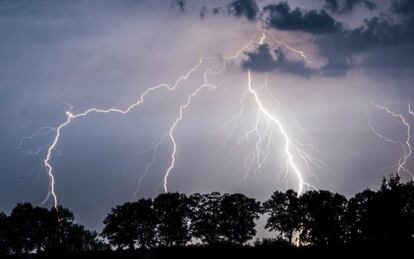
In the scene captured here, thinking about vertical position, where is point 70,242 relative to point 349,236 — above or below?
above

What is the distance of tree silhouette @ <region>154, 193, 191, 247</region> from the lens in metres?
83.4

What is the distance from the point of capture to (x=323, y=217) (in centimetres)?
7400

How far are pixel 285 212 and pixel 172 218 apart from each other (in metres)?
15.4

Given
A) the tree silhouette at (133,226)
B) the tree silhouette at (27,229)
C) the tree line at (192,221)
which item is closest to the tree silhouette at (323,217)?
the tree line at (192,221)

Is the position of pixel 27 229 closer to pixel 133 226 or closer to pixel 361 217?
pixel 133 226

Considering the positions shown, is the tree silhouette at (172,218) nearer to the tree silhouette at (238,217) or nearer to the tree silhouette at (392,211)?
the tree silhouette at (238,217)

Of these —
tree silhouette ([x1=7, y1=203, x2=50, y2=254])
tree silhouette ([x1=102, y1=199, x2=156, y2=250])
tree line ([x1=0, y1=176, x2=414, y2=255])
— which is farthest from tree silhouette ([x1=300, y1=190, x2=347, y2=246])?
tree silhouette ([x1=7, y1=203, x2=50, y2=254])

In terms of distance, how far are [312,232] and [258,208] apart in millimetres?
14056

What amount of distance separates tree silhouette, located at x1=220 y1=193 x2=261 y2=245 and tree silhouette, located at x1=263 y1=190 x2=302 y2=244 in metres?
1.99

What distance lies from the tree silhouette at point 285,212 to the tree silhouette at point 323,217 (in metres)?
1.37

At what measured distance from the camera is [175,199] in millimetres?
87062

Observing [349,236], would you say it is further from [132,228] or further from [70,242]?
[70,242]

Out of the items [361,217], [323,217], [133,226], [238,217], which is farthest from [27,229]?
[361,217]

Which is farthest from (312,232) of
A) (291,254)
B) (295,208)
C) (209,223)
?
(291,254)
